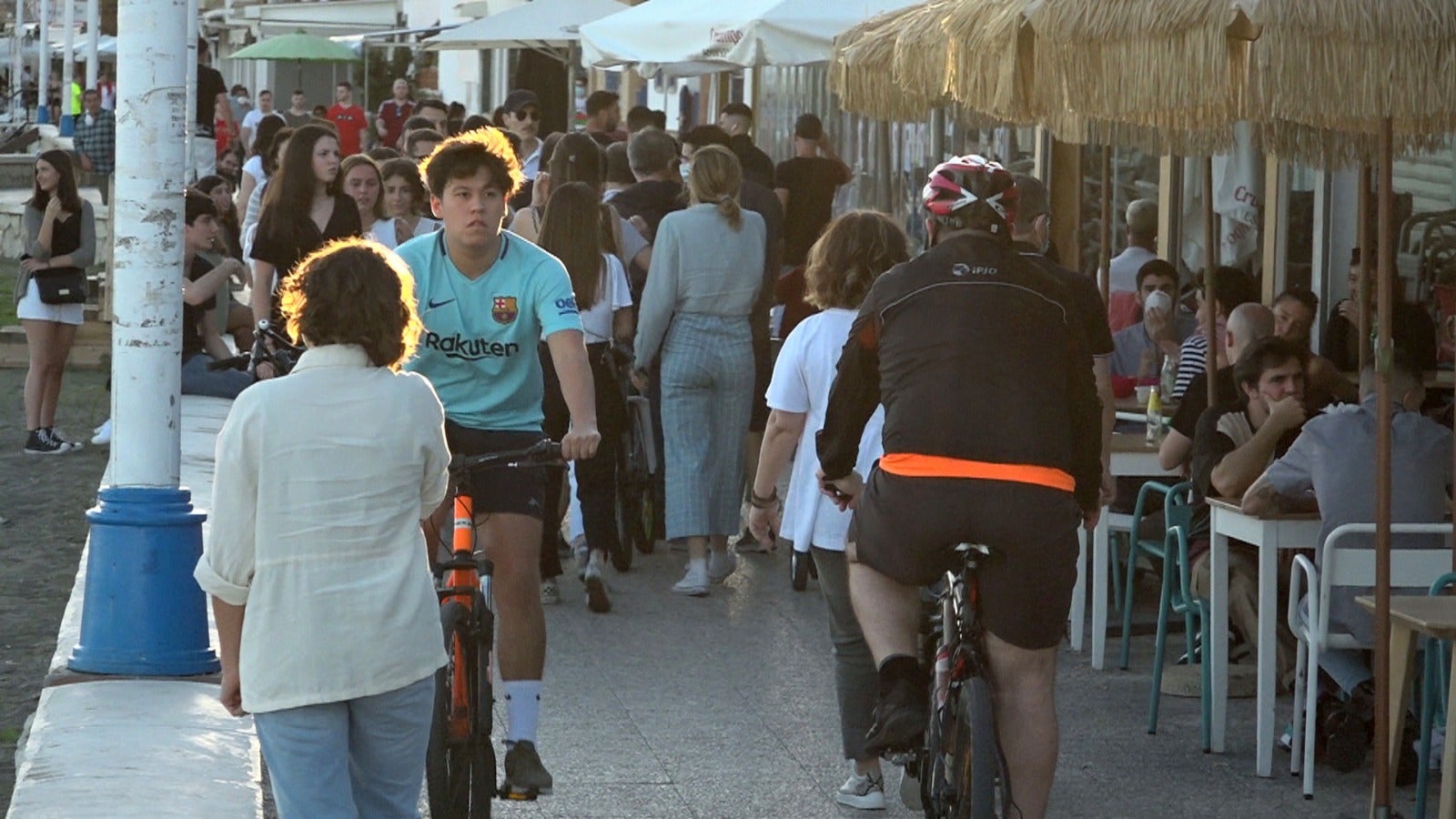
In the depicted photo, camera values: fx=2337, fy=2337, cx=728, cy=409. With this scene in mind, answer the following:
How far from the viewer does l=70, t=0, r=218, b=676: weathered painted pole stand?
6.63 meters

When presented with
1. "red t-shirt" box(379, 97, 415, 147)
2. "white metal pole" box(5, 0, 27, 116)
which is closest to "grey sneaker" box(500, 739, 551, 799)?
"red t-shirt" box(379, 97, 415, 147)

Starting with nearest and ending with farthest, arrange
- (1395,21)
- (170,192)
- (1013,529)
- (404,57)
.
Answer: (1013,529), (1395,21), (170,192), (404,57)

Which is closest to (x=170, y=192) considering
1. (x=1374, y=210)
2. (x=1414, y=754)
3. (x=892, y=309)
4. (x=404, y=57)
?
(x=892, y=309)

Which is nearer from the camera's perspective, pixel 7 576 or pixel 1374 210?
pixel 7 576

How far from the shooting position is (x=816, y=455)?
6344 millimetres

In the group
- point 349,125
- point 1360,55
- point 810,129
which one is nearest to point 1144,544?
point 1360,55

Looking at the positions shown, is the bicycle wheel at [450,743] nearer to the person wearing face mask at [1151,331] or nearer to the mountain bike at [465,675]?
the mountain bike at [465,675]

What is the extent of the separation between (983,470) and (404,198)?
5744 millimetres

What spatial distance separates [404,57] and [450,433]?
147 ft

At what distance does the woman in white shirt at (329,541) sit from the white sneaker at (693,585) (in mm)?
5322

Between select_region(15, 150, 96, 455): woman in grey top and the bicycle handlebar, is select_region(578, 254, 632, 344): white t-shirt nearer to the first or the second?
the bicycle handlebar

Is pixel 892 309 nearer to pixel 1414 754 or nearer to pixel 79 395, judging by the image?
pixel 1414 754

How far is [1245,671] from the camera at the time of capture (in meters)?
8.06

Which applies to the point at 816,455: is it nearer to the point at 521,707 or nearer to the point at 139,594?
the point at 521,707
